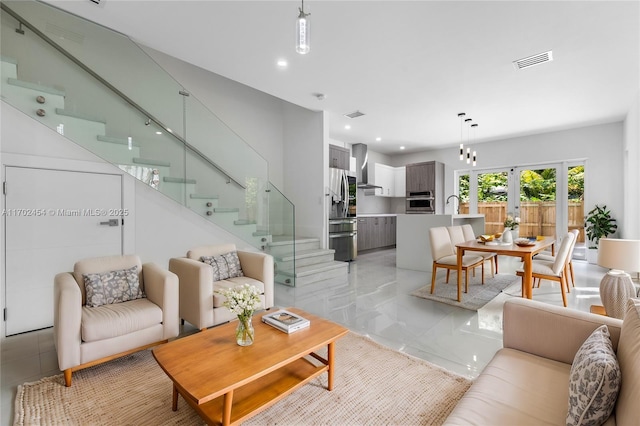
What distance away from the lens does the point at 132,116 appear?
331 centimetres

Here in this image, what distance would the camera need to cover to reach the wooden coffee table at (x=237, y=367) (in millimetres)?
1414

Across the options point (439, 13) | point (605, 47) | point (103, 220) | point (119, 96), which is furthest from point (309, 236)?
point (605, 47)

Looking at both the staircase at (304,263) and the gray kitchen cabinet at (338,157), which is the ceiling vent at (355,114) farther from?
the staircase at (304,263)

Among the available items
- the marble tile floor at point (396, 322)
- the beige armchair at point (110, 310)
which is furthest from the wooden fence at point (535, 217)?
the beige armchair at point (110, 310)

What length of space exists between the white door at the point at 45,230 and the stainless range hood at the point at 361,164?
558cm

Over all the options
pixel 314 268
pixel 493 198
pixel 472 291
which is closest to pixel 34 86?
pixel 314 268

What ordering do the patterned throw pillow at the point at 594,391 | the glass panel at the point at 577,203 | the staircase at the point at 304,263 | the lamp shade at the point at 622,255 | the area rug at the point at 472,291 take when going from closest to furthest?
the patterned throw pillow at the point at 594,391, the lamp shade at the point at 622,255, the area rug at the point at 472,291, the staircase at the point at 304,263, the glass panel at the point at 577,203

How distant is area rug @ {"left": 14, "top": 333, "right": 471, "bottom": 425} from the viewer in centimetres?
168

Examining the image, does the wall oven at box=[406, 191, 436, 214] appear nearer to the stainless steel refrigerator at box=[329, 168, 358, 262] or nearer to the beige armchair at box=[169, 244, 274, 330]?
the stainless steel refrigerator at box=[329, 168, 358, 262]

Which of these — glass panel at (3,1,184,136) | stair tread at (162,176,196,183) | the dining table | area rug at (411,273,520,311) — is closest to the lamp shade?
the dining table

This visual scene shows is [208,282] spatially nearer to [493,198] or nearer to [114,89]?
[114,89]

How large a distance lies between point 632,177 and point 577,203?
178 centimetres

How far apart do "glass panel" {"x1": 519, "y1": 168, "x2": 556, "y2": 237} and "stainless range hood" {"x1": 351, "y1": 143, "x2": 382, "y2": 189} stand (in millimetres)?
3585

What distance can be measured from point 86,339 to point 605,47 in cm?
549
